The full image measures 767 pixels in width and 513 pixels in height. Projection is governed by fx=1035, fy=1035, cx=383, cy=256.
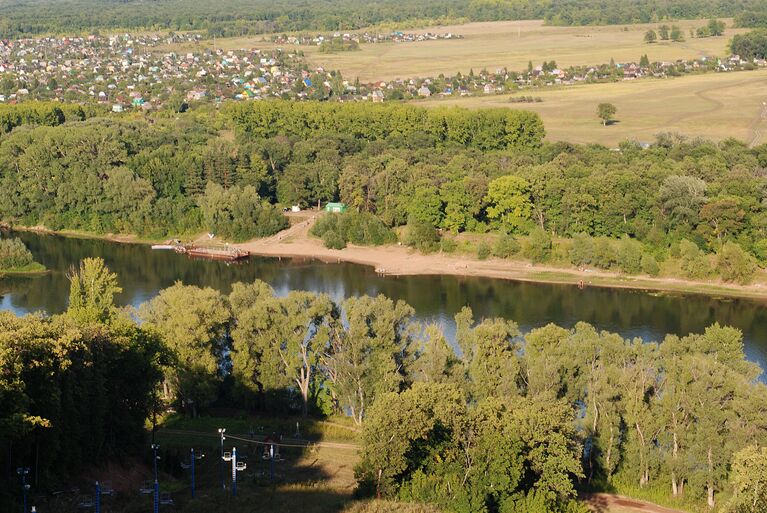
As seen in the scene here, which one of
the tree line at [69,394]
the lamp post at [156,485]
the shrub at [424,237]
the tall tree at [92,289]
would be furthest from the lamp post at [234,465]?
the shrub at [424,237]

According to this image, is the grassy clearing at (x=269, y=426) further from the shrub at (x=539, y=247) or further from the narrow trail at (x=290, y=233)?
the narrow trail at (x=290, y=233)

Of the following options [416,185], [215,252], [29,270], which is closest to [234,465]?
[29,270]

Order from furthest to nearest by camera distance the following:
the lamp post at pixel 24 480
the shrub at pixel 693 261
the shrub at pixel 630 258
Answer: the shrub at pixel 630 258, the shrub at pixel 693 261, the lamp post at pixel 24 480

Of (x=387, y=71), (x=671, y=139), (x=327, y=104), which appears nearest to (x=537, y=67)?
(x=387, y=71)

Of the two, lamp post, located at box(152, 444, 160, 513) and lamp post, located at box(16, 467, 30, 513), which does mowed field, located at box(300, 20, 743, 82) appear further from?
lamp post, located at box(16, 467, 30, 513)

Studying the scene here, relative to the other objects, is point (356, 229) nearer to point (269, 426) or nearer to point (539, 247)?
point (539, 247)

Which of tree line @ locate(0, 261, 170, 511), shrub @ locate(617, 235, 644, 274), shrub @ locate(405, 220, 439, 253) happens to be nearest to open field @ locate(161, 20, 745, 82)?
shrub @ locate(405, 220, 439, 253)

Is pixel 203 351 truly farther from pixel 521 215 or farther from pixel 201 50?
pixel 201 50
